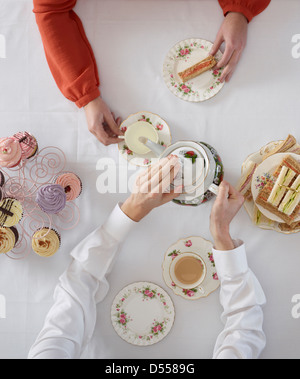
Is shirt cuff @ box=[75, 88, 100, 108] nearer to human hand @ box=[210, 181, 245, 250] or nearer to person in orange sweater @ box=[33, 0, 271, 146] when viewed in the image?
person in orange sweater @ box=[33, 0, 271, 146]

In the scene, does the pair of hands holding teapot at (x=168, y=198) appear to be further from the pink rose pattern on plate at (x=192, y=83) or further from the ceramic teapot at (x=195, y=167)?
the pink rose pattern on plate at (x=192, y=83)

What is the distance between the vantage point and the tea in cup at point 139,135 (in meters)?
1.08

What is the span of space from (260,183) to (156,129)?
349 millimetres

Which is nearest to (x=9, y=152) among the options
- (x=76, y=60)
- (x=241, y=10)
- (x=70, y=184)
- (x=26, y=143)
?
(x=26, y=143)

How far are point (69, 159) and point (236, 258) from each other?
59 cm

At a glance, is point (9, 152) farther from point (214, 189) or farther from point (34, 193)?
point (214, 189)

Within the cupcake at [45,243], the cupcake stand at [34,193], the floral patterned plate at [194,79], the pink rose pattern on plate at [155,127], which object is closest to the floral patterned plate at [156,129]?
the pink rose pattern on plate at [155,127]

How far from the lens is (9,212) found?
98 centimetres

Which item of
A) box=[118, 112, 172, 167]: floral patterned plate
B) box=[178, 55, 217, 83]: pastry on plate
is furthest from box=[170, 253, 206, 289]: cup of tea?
box=[178, 55, 217, 83]: pastry on plate

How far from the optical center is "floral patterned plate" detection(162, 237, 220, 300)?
1059mm

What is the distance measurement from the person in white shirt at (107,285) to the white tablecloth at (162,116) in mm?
66
